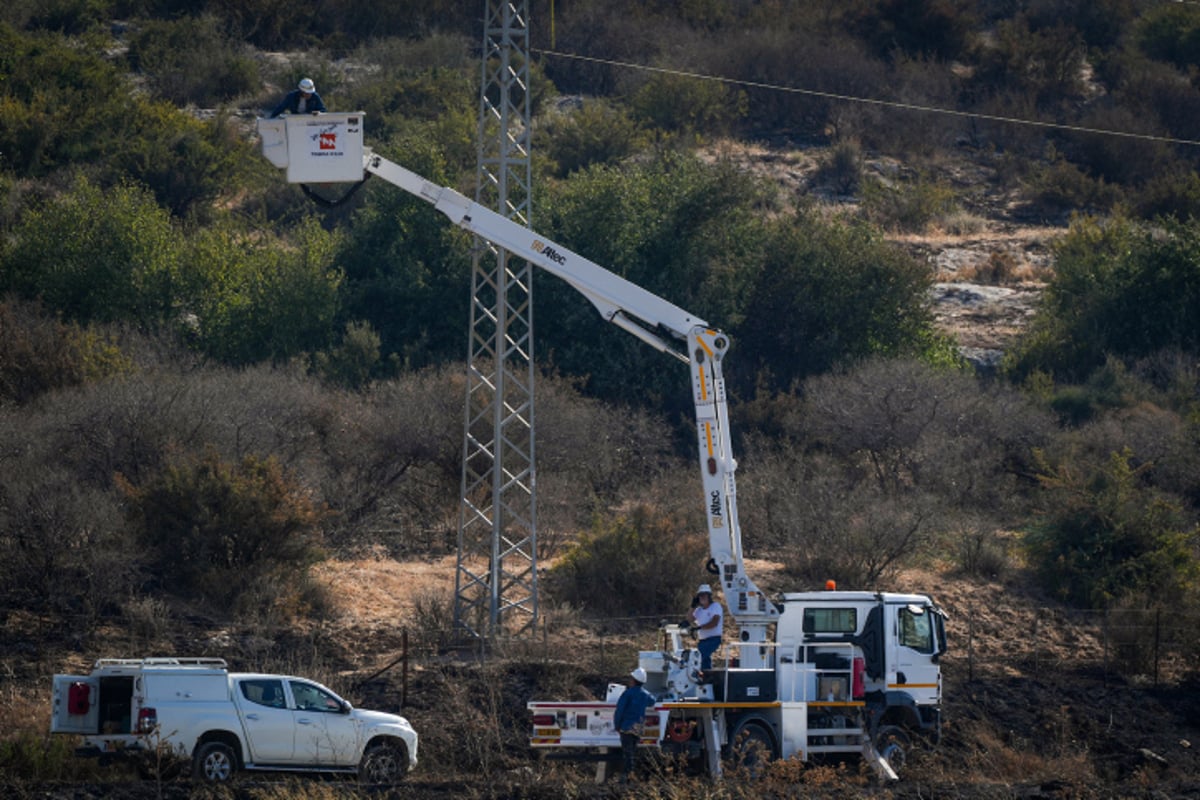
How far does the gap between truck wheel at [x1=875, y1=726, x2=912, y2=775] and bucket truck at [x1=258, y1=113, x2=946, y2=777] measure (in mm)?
18

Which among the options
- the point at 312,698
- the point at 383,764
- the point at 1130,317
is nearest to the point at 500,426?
the point at 312,698

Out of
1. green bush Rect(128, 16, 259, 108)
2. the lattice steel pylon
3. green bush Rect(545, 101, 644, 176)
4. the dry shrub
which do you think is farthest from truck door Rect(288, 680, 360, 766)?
green bush Rect(128, 16, 259, 108)

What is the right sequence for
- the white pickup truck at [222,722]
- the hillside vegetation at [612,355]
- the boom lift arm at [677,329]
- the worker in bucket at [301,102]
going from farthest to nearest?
the hillside vegetation at [612,355]
the worker in bucket at [301,102]
the boom lift arm at [677,329]
the white pickup truck at [222,722]

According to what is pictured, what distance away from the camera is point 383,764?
1950 centimetres

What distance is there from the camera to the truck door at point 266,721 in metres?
18.7

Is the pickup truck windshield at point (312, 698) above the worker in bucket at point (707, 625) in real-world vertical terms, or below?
below

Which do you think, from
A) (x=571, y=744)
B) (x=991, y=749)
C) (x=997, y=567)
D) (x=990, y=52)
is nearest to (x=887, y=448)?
(x=997, y=567)

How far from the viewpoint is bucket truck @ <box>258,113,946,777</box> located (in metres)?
19.2

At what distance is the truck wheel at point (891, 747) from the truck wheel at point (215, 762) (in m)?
7.97

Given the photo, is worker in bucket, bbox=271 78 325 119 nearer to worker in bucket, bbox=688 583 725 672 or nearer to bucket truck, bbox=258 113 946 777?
bucket truck, bbox=258 113 946 777

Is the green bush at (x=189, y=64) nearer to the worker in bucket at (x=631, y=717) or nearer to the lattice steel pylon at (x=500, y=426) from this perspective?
the lattice steel pylon at (x=500, y=426)

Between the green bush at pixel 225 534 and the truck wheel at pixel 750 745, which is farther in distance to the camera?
the green bush at pixel 225 534

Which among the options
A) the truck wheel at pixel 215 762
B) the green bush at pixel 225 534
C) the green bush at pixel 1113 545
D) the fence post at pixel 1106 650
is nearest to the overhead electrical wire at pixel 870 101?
the green bush at pixel 1113 545

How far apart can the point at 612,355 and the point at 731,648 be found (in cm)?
2565
